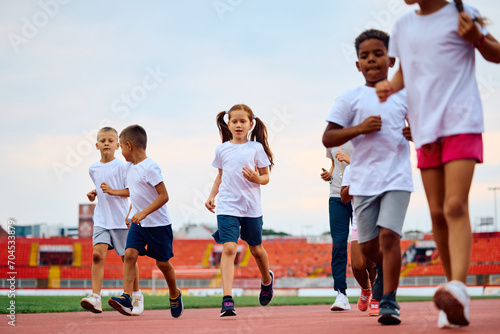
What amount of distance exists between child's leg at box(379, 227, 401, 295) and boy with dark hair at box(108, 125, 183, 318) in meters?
2.93

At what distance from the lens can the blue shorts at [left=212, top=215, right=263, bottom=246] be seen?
7133mm

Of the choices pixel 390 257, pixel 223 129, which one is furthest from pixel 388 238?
pixel 223 129

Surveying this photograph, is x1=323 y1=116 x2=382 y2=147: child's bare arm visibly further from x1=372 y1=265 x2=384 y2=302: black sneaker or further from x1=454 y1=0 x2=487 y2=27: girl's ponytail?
x1=372 y1=265 x2=384 y2=302: black sneaker

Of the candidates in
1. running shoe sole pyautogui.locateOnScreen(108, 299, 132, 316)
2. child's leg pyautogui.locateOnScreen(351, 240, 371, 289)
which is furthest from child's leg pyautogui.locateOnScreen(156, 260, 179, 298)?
child's leg pyautogui.locateOnScreen(351, 240, 371, 289)

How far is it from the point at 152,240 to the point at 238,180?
1.14 m

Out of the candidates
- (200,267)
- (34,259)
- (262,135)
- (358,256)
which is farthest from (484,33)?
(34,259)

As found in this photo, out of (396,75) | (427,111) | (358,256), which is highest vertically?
(396,75)

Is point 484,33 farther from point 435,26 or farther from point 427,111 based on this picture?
point 427,111

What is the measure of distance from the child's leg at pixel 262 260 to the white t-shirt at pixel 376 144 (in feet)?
9.61

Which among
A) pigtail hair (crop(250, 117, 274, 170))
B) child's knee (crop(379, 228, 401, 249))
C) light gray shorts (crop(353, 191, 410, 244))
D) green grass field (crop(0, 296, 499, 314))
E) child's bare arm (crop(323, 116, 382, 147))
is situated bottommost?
green grass field (crop(0, 296, 499, 314))

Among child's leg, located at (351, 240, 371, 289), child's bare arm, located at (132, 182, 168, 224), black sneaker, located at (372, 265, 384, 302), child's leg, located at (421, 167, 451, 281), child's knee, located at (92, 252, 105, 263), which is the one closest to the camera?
child's leg, located at (421, 167, 451, 281)

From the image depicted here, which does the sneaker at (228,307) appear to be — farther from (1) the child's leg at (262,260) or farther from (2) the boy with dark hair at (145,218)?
(1) the child's leg at (262,260)

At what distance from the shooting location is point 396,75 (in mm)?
4672

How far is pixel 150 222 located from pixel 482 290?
30.5 meters
